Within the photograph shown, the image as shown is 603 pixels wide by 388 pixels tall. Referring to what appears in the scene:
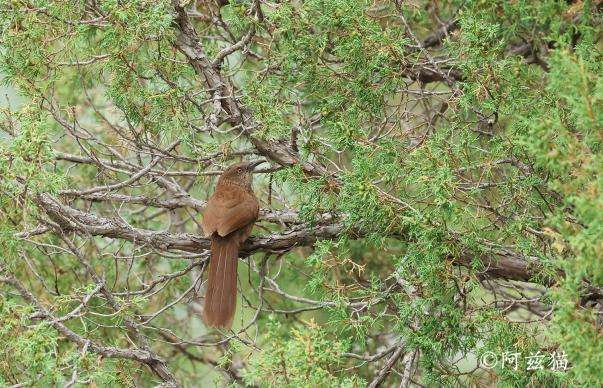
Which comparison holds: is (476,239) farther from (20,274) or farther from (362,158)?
(20,274)

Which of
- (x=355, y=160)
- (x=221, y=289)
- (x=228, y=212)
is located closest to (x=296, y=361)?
(x=355, y=160)

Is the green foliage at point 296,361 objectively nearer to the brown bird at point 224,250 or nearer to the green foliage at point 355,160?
the green foliage at point 355,160

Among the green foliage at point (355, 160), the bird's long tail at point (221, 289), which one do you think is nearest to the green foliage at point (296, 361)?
the green foliage at point (355, 160)

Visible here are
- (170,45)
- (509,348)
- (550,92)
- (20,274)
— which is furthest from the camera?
(20,274)

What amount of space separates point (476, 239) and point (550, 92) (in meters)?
0.99

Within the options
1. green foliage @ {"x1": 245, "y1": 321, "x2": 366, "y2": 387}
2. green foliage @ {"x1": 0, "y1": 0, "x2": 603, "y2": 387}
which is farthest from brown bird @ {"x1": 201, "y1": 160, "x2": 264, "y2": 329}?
green foliage @ {"x1": 245, "y1": 321, "x2": 366, "y2": 387}

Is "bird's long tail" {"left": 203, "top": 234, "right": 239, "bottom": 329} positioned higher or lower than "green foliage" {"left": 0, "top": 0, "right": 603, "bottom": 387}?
lower

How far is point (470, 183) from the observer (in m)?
5.67

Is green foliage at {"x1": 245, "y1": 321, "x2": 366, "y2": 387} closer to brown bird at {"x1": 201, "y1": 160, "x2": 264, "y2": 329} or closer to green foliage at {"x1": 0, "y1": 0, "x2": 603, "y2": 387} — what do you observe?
green foliage at {"x1": 0, "y1": 0, "x2": 603, "y2": 387}

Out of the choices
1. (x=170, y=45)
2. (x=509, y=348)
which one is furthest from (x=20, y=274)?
(x=509, y=348)

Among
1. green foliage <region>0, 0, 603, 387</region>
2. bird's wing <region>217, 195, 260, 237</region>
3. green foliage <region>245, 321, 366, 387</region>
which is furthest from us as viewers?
bird's wing <region>217, 195, 260, 237</region>

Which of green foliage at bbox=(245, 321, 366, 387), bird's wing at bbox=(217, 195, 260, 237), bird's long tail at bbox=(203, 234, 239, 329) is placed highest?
green foliage at bbox=(245, 321, 366, 387)

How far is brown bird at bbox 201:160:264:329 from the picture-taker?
21.1 feet

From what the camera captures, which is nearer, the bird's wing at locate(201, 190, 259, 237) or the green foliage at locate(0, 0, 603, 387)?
the green foliage at locate(0, 0, 603, 387)
